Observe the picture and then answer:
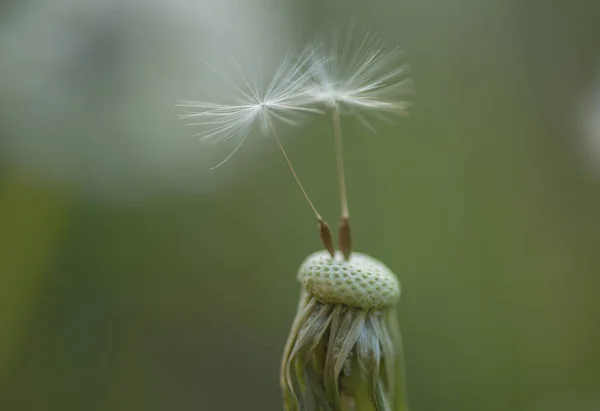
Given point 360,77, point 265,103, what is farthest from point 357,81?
point 265,103

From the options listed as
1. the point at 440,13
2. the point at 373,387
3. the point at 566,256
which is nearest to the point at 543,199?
the point at 566,256

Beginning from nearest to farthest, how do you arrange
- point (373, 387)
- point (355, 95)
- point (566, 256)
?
point (373, 387), point (355, 95), point (566, 256)

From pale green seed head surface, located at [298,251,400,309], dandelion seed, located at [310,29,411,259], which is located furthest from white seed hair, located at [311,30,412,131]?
pale green seed head surface, located at [298,251,400,309]

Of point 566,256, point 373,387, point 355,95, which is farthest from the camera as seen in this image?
point 566,256

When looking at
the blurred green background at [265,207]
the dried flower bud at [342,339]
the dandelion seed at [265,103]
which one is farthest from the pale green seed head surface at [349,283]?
the blurred green background at [265,207]

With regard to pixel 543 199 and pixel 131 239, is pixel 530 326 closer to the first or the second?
pixel 543 199

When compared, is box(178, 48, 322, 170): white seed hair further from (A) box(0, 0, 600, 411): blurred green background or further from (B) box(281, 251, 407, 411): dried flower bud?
(B) box(281, 251, 407, 411): dried flower bud

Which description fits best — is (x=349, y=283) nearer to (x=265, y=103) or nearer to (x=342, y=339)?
(x=342, y=339)

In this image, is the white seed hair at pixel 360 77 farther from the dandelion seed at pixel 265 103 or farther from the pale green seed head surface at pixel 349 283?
the pale green seed head surface at pixel 349 283
